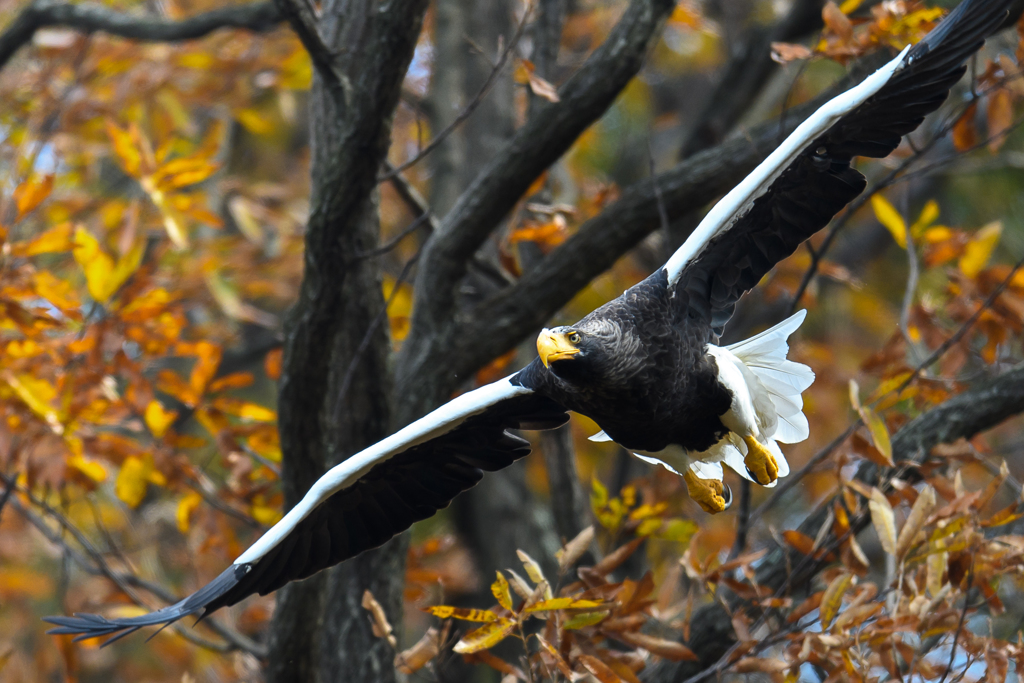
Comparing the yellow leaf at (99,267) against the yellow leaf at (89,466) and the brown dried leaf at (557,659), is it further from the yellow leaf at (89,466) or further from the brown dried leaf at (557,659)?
the brown dried leaf at (557,659)

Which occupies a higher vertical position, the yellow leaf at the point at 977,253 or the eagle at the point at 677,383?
the eagle at the point at 677,383

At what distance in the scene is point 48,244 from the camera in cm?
331

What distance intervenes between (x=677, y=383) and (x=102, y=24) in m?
3.15

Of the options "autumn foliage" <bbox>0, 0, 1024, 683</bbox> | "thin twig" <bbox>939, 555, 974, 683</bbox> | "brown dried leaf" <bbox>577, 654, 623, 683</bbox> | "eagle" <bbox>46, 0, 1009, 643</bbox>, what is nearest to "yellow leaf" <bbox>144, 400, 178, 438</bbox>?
"autumn foliage" <bbox>0, 0, 1024, 683</bbox>

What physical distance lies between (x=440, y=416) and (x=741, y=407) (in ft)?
2.98

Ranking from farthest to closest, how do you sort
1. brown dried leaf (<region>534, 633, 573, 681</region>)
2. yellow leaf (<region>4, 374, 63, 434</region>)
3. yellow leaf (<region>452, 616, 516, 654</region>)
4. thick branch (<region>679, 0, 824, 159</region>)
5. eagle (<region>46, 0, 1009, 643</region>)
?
1. thick branch (<region>679, 0, 824, 159</region>)
2. yellow leaf (<region>4, 374, 63, 434</region>)
3. eagle (<region>46, 0, 1009, 643</region>)
4. yellow leaf (<region>452, 616, 516, 654</region>)
5. brown dried leaf (<region>534, 633, 573, 681</region>)

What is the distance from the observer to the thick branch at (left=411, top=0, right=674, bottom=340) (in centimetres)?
332

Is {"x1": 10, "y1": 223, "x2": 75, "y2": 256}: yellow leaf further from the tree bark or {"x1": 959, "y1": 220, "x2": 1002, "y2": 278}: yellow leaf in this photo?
{"x1": 959, "y1": 220, "x2": 1002, "y2": 278}: yellow leaf

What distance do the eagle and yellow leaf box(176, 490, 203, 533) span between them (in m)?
0.79

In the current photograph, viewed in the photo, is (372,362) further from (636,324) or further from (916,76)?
(916,76)

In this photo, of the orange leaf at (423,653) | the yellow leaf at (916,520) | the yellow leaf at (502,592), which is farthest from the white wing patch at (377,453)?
the yellow leaf at (916,520)

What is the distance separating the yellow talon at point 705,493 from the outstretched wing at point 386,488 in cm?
46

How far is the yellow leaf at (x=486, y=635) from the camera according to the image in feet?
7.79

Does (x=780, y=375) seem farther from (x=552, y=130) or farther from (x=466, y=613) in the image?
(x=466, y=613)
